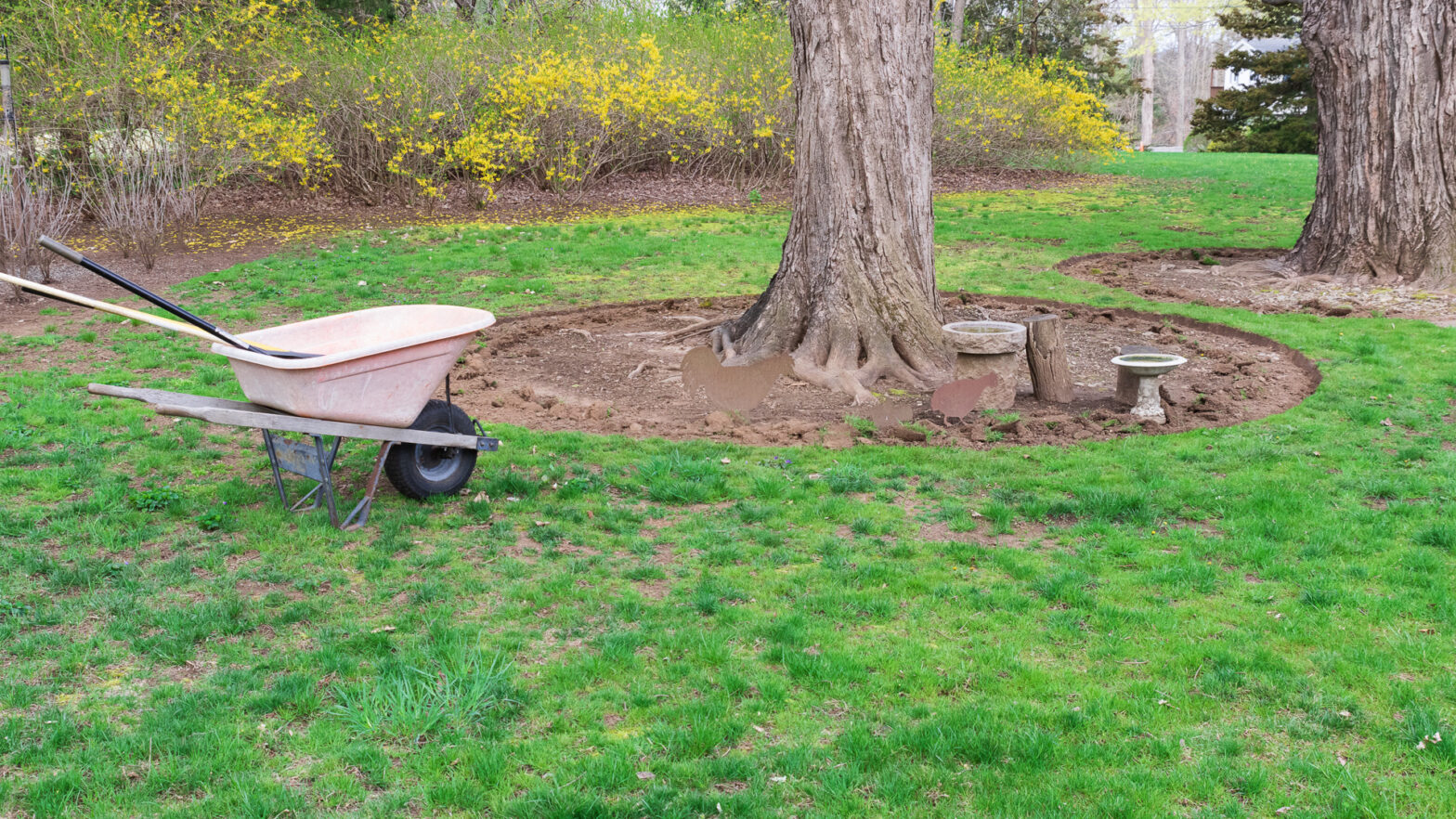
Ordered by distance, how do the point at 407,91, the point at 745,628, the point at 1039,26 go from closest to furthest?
1. the point at 745,628
2. the point at 407,91
3. the point at 1039,26

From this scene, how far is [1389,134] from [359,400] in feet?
32.1

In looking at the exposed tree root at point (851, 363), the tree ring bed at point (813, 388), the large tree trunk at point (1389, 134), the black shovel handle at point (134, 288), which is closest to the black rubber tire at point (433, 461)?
the black shovel handle at point (134, 288)

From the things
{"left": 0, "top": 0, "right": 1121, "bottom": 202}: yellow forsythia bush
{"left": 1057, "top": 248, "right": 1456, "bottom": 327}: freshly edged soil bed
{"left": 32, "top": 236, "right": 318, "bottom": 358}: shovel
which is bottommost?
{"left": 1057, "top": 248, "right": 1456, "bottom": 327}: freshly edged soil bed

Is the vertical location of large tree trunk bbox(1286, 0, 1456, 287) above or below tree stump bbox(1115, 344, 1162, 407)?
above

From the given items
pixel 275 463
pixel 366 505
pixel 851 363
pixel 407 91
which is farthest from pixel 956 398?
pixel 407 91

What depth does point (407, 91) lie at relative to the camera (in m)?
15.8

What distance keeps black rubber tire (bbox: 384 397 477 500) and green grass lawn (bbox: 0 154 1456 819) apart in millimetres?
123

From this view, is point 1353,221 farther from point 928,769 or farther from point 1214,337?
point 928,769

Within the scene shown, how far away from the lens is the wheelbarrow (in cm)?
445

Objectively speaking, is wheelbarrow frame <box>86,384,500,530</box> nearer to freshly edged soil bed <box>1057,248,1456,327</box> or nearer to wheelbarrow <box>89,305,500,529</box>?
wheelbarrow <box>89,305,500,529</box>

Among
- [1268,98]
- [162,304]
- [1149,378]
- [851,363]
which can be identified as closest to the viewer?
[162,304]

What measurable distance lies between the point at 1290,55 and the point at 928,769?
36150 mm

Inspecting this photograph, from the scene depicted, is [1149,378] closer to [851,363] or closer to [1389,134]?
[851,363]

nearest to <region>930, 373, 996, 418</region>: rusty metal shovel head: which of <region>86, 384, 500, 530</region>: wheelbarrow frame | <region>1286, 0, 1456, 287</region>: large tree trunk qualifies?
<region>86, 384, 500, 530</region>: wheelbarrow frame
